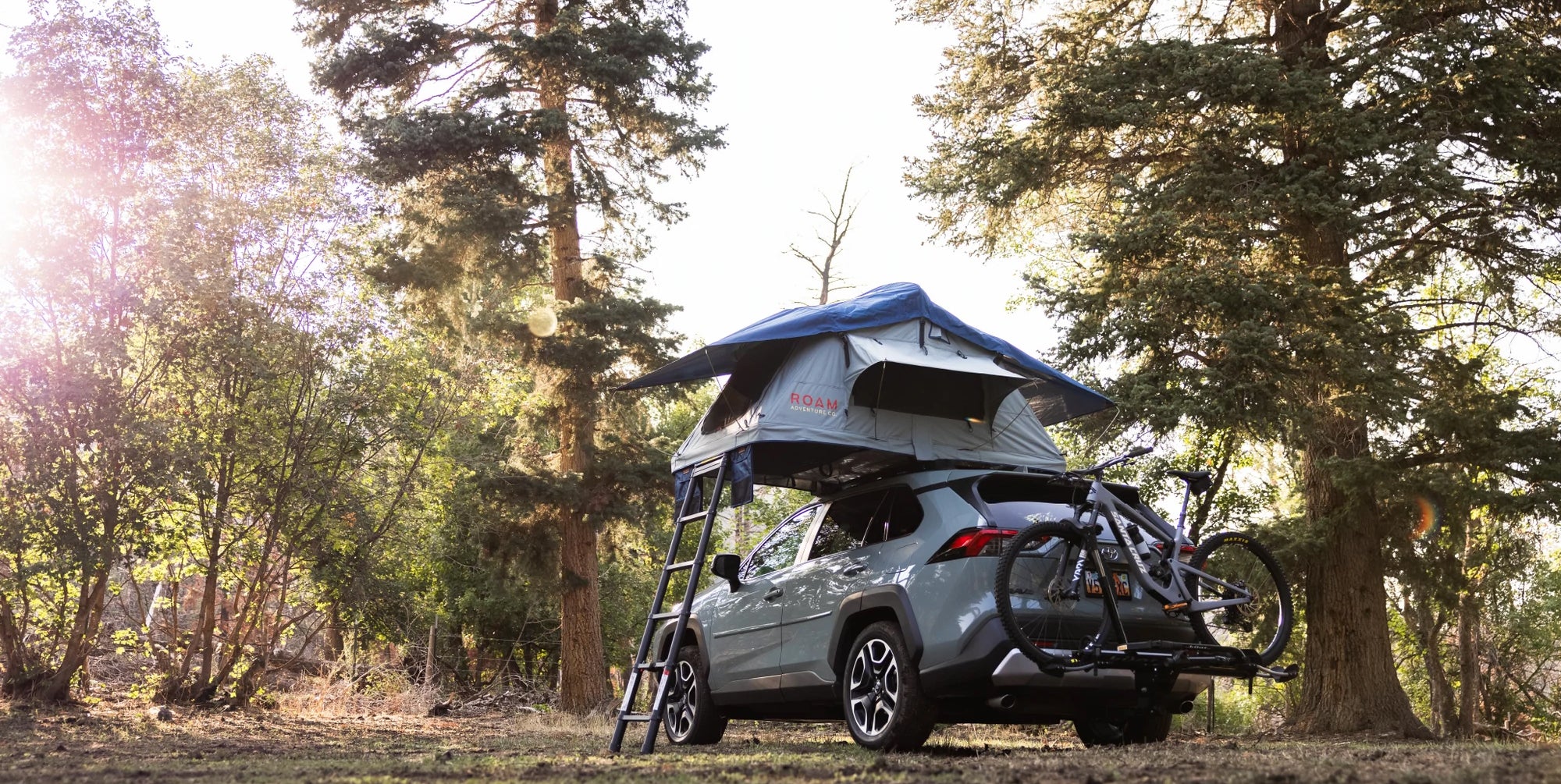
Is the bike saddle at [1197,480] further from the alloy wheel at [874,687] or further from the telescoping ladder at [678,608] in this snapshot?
the telescoping ladder at [678,608]

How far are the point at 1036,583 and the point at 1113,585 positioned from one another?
472 millimetres

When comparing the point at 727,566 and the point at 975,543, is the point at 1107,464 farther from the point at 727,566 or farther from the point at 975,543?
the point at 727,566

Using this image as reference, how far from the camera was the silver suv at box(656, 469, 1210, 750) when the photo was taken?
242 inches

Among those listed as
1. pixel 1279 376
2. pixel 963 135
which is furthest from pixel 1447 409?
pixel 963 135

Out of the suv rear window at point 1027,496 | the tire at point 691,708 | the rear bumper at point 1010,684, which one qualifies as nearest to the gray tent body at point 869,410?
the suv rear window at point 1027,496

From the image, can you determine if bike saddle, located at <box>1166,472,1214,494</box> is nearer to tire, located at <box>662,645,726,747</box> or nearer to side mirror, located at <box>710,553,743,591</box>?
side mirror, located at <box>710,553,743,591</box>

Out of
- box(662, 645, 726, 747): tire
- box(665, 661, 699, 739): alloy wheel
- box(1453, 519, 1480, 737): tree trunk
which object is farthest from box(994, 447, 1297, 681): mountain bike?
box(1453, 519, 1480, 737): tree trunk

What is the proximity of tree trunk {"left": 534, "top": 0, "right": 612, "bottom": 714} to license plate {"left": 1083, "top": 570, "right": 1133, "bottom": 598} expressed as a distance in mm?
10431

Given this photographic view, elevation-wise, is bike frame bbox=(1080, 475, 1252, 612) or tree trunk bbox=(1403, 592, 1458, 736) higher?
bike frame bbox=(1080, 475, 1252, 612)

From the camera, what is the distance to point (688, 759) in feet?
21.3

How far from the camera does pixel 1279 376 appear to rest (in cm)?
1140

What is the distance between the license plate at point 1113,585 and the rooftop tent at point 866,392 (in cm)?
149

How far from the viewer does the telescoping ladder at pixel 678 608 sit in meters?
7.49

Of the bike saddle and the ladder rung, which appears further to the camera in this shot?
the ladder rung
